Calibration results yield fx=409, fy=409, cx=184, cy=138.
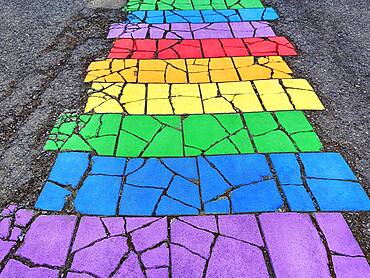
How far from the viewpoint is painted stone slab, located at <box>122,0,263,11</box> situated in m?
6.60

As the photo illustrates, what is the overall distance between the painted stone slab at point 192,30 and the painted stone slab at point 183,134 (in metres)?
1.92

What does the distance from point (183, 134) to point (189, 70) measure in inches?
50.4

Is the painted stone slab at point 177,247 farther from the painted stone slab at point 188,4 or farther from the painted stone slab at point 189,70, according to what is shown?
the painted stone slab at point 188,4

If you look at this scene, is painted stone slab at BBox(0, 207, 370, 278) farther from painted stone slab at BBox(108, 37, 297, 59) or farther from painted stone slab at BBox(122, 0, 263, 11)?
painted stone slab at BBox(122, 0, 263, 11)

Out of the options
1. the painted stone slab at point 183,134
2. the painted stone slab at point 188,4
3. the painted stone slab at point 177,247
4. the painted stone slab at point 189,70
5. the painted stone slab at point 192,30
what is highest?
the painted stone slab at point 188,4

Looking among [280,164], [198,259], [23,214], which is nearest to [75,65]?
[23,214]

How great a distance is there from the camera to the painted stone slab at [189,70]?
4844mm

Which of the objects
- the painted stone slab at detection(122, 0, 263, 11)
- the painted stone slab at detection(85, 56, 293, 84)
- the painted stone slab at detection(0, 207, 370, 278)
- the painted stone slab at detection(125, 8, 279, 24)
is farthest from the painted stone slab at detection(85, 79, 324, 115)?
the painted stone slab at detection(122, 0, 263, 11)

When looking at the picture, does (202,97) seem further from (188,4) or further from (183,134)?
(188,4)

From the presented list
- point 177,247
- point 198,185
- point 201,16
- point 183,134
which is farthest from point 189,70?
point 177,247

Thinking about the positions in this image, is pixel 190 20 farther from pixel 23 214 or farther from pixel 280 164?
pixel 23 214

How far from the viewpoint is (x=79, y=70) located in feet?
16.5

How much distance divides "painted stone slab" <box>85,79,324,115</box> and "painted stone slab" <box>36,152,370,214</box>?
30.6 inches

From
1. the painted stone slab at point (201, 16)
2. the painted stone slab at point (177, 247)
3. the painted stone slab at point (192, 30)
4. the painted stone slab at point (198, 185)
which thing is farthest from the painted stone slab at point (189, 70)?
the painted stone slab at point (177, 247)
